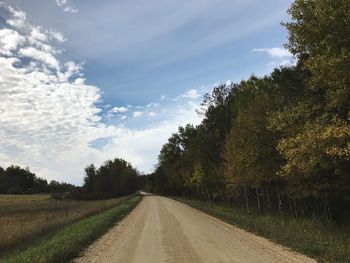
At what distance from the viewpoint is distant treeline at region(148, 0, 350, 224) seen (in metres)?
16.9

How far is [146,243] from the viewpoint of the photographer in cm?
1652

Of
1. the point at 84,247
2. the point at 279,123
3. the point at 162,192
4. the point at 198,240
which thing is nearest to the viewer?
the point at 84,247

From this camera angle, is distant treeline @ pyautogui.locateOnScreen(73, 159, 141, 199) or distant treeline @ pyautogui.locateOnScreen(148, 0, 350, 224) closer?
distant treeline @ pyautogui.locateOnScreen(148, 0, 350, 224)

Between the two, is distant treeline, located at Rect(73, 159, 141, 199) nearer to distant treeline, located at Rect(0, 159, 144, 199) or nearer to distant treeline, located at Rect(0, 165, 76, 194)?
distant treeline, located at Rect(0, 159, 144, 199)

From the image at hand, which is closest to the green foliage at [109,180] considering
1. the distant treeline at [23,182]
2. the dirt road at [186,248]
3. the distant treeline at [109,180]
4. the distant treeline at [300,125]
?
the distant treeline at [109,180]

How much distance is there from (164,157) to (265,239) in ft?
323

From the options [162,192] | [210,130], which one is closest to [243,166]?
[210,130]

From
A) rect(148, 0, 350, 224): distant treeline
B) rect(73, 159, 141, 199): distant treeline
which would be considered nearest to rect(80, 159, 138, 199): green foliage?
rect(73, 159, 141, 199): distant treeline

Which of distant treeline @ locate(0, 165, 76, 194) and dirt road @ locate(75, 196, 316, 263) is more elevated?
distant treeline @ locate(0, 165, 76, 194)

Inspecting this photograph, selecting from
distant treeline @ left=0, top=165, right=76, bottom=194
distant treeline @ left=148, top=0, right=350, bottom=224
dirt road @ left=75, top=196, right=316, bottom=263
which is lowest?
dirt road @ left=75, top=196, right=316, bottom=263

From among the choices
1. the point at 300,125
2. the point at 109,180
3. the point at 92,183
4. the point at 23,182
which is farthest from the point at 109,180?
the point at 300,125

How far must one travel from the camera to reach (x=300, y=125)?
20.2m

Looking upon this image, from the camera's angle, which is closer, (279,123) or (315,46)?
(315,46)

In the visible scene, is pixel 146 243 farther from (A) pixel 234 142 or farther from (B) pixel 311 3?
(A) pixel 234 142
